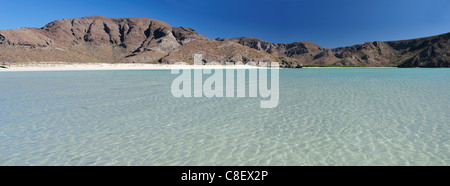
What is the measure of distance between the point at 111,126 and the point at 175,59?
143 m

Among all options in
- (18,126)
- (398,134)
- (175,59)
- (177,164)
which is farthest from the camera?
(175,59)

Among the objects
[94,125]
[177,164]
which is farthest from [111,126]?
[177,164]

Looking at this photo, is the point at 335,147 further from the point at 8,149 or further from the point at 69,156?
the point at 8,149

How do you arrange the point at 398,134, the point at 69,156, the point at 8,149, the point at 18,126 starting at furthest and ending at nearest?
the point at 18,126
the point at 398,134
the point at 8,149
the point at 69,156

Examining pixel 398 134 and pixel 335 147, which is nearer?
pixel 335 147

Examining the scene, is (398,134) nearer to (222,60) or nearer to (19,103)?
(19,103)

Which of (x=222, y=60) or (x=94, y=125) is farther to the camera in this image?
(x=222, y=60)

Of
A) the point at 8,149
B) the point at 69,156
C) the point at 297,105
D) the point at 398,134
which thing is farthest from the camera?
the point at 297,105

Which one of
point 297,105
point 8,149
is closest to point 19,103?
point 8,149

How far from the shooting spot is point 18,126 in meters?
9.29

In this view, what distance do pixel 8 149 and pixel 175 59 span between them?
145148 millimetres

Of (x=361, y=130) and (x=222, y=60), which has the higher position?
(x=222, y=60)

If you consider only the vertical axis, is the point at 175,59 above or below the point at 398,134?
above

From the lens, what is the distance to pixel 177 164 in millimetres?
6008
